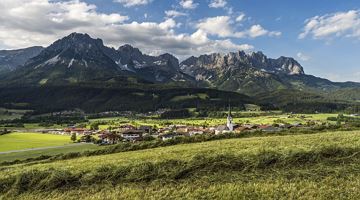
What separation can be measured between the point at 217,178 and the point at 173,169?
257cm

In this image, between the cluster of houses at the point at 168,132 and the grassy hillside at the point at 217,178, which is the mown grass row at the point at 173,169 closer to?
the grassy hillside at the point at 217,178

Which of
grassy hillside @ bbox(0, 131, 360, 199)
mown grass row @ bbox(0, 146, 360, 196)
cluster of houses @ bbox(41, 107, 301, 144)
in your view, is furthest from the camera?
cluster of houses @ bbox(41, 107, 301, 144)

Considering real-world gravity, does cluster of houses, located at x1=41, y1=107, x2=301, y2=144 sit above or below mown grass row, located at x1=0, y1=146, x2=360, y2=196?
below

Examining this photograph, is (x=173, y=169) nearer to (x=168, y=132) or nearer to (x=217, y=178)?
(x=217, y=178)

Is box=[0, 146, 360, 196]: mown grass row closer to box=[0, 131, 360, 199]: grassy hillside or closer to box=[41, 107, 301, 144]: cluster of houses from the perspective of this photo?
box=[0, 131, 360, 199]: grassy hillside

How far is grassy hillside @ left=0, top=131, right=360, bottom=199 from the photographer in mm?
13703

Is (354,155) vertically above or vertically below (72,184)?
above

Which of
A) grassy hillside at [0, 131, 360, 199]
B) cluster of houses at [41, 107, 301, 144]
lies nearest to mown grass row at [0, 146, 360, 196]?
grassy hillside at [0, 131, 360, 199]

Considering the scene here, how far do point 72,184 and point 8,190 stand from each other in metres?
3.47

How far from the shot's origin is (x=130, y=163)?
745 inches

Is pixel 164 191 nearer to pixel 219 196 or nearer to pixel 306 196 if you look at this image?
pixel 219 196

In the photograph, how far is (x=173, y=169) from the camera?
17062 millimetres

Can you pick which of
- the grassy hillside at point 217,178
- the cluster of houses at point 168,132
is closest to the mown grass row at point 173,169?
the grassy hillside at point 217,178

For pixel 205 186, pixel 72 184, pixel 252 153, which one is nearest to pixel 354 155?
pixel 252 153
